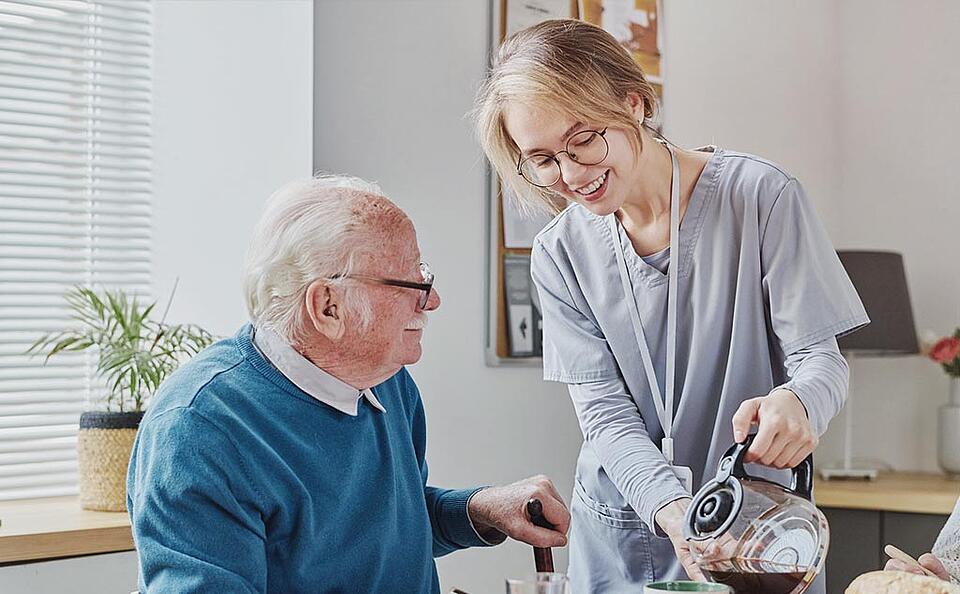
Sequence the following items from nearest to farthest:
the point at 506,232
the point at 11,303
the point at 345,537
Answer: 1. the point at 345,537
2. the point at 11,303
3. the point at 506,232

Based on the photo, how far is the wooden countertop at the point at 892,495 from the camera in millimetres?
3012

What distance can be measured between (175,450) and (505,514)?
53 centimetres

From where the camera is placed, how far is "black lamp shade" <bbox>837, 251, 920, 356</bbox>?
10.7ft

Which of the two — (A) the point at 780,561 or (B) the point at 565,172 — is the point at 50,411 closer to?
(B) the point at 565,172

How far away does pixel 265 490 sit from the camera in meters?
1.33

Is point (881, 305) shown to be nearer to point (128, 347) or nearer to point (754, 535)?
point (128, 347)

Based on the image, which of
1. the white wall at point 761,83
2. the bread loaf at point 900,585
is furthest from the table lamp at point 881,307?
the bread loaf at point 900,585

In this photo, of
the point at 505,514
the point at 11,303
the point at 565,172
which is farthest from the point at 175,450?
the point at 11,303

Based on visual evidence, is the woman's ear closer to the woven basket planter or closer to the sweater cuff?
the sweater cuff

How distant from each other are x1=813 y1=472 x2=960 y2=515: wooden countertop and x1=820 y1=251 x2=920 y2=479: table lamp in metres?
0.13

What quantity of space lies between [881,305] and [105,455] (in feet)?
7.32

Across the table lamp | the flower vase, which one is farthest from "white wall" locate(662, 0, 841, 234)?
the flower vase

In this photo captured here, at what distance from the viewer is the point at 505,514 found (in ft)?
5.32

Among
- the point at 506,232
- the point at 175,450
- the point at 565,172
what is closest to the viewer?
the point at 175,450
